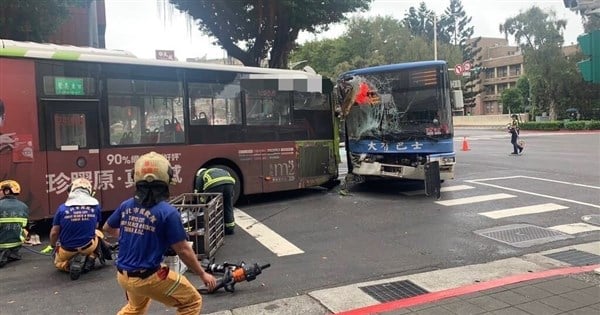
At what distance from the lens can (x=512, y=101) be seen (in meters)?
76.3

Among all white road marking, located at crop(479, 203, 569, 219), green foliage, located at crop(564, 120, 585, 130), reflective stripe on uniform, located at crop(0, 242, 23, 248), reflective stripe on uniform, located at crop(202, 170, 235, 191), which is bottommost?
white road marking, located at crop(479, 203, 569, 219)

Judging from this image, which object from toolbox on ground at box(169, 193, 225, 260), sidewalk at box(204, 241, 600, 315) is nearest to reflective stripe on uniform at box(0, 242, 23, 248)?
toolbox on ground at box(169, 193, 225, 260)

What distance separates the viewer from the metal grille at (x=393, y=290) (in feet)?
17.3

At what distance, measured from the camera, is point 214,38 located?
905 inches

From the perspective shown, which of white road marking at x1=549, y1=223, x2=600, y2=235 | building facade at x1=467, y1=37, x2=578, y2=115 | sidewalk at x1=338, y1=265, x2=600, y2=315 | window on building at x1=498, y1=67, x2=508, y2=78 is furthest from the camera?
window on building at x1=498, y1=67, x2=508, y2=78

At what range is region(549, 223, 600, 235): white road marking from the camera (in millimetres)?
8143

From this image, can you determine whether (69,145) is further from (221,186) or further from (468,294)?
(468,294)

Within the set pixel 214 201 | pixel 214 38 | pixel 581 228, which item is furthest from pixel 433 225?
pixel 214 38

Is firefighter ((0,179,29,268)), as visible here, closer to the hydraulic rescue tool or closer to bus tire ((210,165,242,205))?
the hydraulic rescue tool

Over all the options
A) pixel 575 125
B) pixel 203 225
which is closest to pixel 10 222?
pixel 203 225

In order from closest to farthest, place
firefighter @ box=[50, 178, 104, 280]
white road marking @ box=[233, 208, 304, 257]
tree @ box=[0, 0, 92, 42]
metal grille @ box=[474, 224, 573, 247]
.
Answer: firefighter @ box=[50, 178, 104, 280] < white road marking @ box=[233, 208, 304, 257] < metal grille @ box=[474, 224, 573, 247] < tree @ box=[0, 0, 92, 42]

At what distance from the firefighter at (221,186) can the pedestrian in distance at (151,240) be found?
4332 millimetres

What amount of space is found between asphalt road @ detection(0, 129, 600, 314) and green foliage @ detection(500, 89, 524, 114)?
66.3 m

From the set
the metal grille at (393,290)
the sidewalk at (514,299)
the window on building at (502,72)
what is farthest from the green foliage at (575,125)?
the window on building at (502,72)
